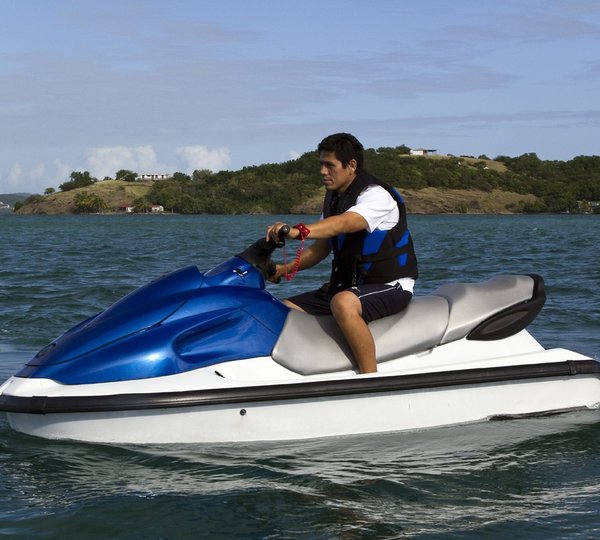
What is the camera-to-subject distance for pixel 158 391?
510 centimetres

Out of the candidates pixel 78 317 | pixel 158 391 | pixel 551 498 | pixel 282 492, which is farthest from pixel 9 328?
pixel 551 498

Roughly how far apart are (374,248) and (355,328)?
0.53 metres

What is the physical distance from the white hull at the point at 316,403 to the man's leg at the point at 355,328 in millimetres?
95

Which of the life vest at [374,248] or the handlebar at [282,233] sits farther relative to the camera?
the life vest at [374,248]

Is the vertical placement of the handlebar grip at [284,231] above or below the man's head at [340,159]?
below

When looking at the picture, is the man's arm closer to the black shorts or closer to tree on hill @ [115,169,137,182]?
the black shorts

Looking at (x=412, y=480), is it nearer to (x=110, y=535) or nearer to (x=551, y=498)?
(x=551, y=498)

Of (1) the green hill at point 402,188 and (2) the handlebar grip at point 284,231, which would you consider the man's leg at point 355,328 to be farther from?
(1) the green hill at point 402,188

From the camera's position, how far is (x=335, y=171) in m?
5.60

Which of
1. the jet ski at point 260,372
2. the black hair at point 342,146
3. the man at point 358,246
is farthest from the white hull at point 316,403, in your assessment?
the black hair at point 342,146

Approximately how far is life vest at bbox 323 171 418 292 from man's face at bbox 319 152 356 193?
4 cm

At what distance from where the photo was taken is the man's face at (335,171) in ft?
18.3

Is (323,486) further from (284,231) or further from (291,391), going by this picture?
(284,231)

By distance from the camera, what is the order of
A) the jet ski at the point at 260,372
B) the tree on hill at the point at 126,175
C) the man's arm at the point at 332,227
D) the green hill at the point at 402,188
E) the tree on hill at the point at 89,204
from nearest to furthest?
the jet ski at the point at 260,372 → the man's arm at the point at 332,227 → the green hill at the point at 402,188 → the tree on hill at the point at 89,204 → the tree on hill at the point at 126,175
